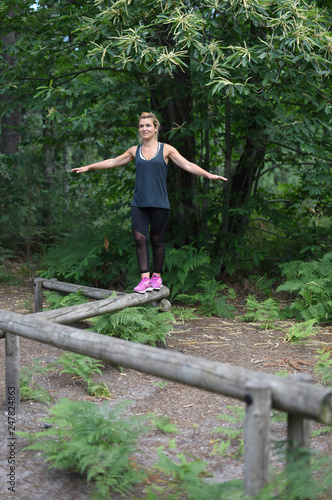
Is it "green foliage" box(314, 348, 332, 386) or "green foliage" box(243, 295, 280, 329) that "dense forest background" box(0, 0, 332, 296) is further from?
"green foliage" box(314, 348, 332, 386)

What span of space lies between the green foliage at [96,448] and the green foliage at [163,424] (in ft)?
1.50

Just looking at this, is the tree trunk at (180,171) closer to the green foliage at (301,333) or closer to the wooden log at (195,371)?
the green foliage at (301,333)

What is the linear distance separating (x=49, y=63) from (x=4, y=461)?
224 inches

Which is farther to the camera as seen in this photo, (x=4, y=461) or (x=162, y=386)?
(x=162, y=386)

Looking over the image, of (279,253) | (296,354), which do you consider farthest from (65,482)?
(279,253)

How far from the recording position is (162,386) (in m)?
4.62

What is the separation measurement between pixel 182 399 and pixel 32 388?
128cm

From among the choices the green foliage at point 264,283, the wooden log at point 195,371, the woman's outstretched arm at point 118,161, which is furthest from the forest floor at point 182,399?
the woman's outstretched arm at point 118,161

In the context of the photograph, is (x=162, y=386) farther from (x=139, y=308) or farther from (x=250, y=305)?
(x=250, y=305)

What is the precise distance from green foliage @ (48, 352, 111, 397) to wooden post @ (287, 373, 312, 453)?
2.32 m

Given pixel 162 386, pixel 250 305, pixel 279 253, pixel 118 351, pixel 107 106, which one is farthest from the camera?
pixel 279 253

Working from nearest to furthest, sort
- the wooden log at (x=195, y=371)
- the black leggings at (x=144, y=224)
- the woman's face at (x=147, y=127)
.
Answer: the wooden log at (x=195, y=371) < the woman's face at (x=147, y=127) < the black leggings at (x=144, y=224)

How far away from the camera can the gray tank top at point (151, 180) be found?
529cm

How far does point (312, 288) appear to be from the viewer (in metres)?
6.41
